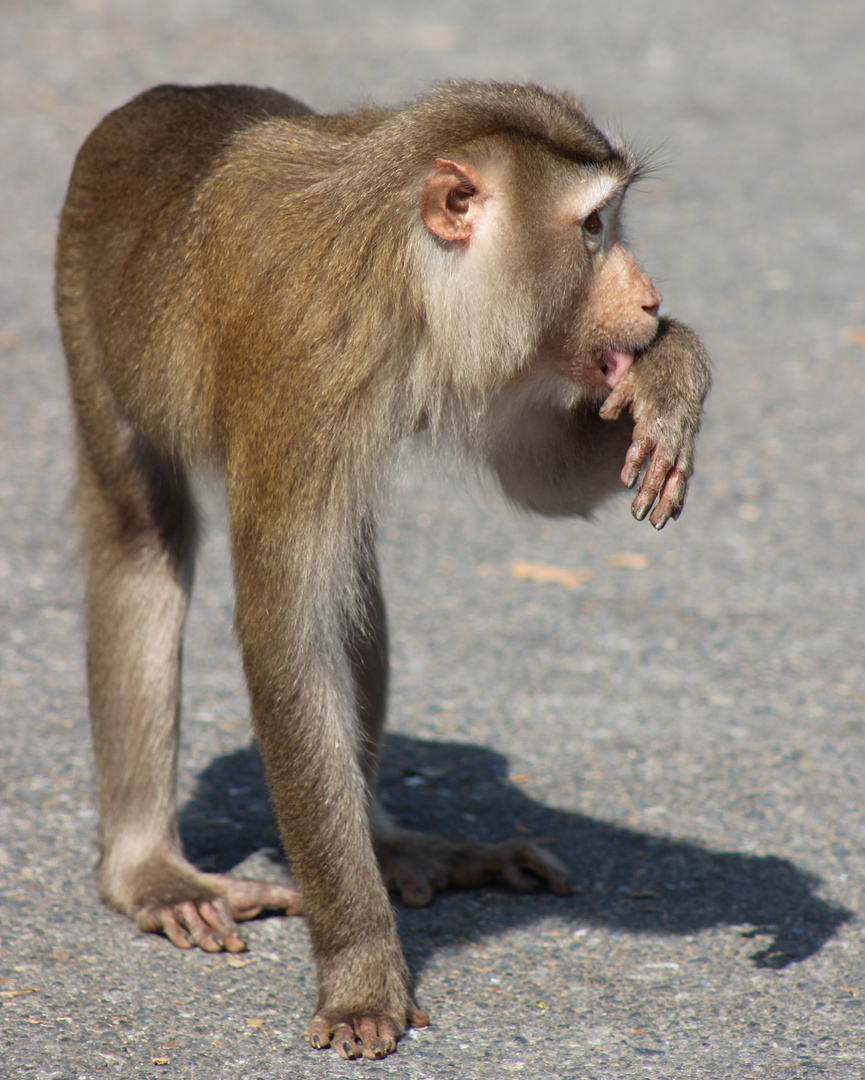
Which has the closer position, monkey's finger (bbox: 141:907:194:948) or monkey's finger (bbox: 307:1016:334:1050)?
monkey's finger (bbox: 307:1016:334:1050)

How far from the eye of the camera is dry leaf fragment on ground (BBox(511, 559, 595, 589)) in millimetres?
5303

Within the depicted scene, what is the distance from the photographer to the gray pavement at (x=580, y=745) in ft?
9.62

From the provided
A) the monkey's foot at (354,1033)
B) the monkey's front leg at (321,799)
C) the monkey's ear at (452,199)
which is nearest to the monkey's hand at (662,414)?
the monkey's ear at (452,199)

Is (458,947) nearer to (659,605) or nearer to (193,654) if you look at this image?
(193,654)

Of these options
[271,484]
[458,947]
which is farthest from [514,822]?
[271,484]

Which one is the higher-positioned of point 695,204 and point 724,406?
point 695,204

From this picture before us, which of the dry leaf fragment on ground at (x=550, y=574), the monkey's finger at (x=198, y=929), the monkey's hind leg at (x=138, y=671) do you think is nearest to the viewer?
the monkey's finger at (x=198, y=929)

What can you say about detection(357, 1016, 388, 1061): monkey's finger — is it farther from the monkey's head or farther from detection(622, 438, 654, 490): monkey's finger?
the monkey's head

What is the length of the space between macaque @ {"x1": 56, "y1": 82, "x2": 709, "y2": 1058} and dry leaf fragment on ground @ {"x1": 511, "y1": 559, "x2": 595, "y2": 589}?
202cm

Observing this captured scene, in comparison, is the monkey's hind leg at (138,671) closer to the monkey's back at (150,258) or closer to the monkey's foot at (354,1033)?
the monkey's back at (150,258)

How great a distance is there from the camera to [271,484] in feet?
9.25

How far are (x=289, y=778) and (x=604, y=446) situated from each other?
980 mm

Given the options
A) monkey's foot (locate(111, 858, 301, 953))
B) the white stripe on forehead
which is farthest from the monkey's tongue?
monkey's foot (locate(111, 858, 301, 953))

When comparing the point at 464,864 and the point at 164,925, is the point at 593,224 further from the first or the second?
the point at 164,925
